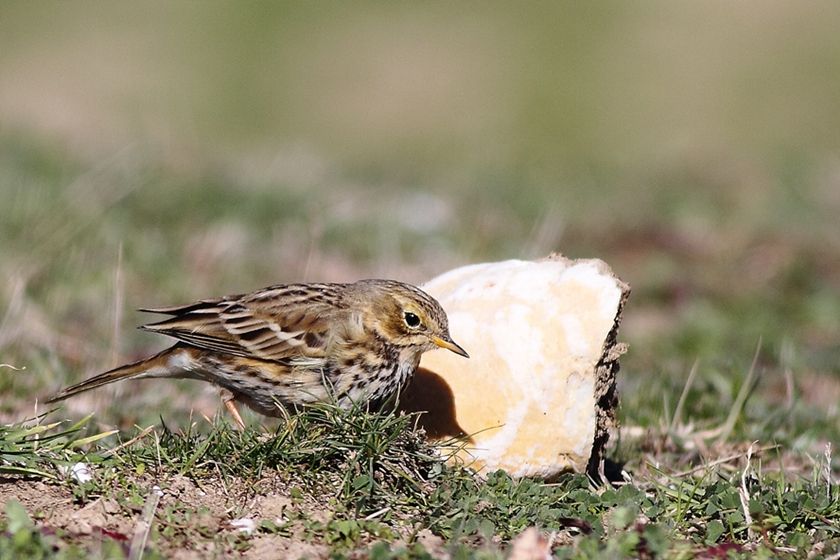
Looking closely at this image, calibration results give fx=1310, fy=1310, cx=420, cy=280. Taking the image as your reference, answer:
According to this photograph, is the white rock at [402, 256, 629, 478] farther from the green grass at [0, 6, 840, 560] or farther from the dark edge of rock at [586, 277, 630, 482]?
the green grass at [0, 6, 840, 560]

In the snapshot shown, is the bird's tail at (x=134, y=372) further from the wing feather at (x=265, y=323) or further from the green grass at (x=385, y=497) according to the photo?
the green grass at (x=385, y=497)

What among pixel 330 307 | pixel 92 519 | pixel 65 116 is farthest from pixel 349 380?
pixel 65 116

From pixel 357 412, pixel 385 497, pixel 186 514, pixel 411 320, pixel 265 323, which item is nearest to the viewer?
pixel 186 514

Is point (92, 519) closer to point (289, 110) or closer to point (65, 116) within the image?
point (65, 116)

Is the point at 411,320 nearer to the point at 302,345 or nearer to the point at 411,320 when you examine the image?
the point at 411,320

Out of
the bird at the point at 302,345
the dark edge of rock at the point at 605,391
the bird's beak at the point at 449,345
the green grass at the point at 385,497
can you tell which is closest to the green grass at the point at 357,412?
the green grass at the point at 385,497

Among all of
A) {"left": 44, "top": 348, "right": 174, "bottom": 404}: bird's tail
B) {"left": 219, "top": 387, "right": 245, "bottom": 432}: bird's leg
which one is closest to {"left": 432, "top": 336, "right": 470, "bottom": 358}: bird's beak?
{"left": 219, "top": 387, "right": 245, "bottom": 432}: bird's leg

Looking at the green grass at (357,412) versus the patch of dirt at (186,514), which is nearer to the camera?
the patch of dirt at (186,514)

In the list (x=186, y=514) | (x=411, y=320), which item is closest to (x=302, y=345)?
(x=411, y=320)
